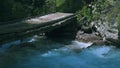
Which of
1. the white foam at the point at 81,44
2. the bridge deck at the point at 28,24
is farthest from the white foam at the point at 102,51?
the bridge deck at the point at 28,24

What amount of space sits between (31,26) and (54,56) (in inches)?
88.2

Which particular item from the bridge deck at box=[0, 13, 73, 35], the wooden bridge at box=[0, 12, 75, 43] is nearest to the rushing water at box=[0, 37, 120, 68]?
the wooden bridge at box=[0, 12, 75, 43]

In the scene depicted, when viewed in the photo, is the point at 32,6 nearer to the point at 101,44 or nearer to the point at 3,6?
the point at 3,6

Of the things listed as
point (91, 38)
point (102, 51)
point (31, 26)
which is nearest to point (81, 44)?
point (91, 38)

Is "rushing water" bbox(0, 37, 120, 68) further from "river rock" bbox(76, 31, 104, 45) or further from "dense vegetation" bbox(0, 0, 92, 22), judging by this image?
"dense vegetation" bbox(0, 0, 92, 22)

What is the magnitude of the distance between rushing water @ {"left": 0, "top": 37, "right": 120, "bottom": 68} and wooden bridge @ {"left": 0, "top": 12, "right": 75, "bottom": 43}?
4.37 ft

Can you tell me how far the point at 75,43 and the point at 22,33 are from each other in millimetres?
5542

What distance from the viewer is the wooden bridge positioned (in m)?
15.5

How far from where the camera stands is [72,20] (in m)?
23.2

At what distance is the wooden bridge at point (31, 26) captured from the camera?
15.5 metres

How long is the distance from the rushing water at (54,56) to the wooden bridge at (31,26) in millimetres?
1331

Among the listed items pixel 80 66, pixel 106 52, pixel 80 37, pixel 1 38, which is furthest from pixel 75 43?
pixel 1 38

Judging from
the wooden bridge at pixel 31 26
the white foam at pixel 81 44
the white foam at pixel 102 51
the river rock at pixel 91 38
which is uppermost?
the wooden bridge at pixel 31 26

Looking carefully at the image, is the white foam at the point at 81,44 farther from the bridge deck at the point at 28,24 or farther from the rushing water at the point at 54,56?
the bridge deck at the point at 28,24
